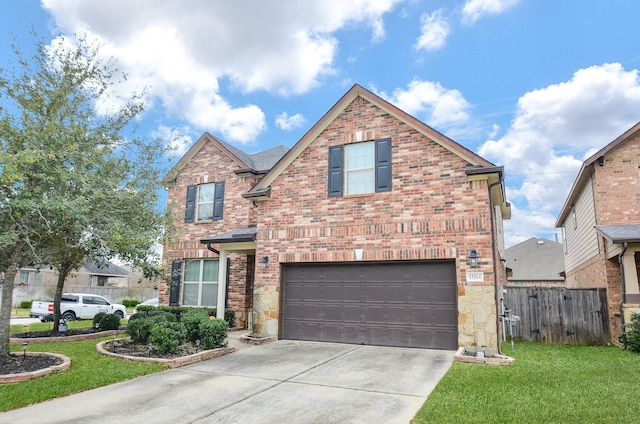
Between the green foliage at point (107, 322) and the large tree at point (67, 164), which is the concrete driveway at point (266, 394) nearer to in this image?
the large tree at point (67, 164)

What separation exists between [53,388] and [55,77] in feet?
19.9

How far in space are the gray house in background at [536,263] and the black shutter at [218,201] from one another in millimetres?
26781

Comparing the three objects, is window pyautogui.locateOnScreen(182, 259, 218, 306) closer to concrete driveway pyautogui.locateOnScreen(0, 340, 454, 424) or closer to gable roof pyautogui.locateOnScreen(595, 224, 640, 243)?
concrete driveway pyautogui.locateOnScreen(0, 340, 454, 424)

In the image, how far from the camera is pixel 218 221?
16.3 meters

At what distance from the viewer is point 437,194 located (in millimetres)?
10469

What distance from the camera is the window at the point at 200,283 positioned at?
623 inches

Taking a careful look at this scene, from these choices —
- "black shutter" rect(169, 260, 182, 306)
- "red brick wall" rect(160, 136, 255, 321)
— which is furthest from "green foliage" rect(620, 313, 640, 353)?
"black shutter" rect(169, 260, 182, 306)

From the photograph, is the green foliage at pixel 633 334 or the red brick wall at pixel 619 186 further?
the red brick wall at pixel 619 186

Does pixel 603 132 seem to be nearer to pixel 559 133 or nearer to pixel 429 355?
pixel 559 133

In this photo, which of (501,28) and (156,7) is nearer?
(156,7)

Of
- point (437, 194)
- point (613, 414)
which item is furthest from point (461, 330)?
point (613, 414)

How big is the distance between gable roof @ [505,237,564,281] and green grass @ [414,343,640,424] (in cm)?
2797

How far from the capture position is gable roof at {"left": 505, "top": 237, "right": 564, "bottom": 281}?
3475 cm

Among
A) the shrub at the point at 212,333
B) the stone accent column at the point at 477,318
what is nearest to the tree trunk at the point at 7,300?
the shrub at the point at 212,333
